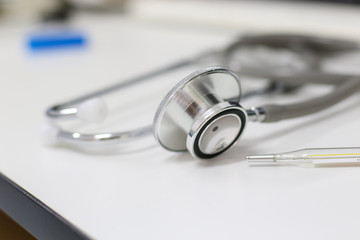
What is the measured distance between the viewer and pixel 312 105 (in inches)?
21.9

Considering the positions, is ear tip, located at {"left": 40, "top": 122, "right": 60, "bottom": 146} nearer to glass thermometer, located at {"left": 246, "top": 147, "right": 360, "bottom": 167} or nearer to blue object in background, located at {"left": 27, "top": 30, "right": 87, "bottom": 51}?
Answer: glass thermometer, located at {"left": 246, "top": 147, "right": 360, "bottom": 167}

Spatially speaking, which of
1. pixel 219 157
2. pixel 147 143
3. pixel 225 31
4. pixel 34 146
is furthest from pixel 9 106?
pixel 225 31

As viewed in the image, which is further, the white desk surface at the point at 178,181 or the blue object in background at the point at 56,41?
the blue object in background at the point at 56,41

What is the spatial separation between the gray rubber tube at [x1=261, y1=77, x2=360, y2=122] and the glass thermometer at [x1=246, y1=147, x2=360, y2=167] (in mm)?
60

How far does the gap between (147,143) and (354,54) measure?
1.87 ft

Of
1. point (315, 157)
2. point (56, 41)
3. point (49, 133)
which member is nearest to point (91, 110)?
point (49, 133)

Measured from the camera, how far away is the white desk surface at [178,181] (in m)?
0.39

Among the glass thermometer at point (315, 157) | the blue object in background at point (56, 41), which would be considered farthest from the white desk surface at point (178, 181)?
the blue object in background at point (56, 41)

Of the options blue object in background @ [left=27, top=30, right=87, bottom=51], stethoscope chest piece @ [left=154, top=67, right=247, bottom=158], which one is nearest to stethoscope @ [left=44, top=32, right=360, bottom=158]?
stethoscope chest piece @ [left=154, top=67, right=247, bottom=158]

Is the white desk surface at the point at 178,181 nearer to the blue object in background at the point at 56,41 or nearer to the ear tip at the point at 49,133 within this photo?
the ear tip at the point at 49,133

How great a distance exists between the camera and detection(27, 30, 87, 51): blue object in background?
1.08m

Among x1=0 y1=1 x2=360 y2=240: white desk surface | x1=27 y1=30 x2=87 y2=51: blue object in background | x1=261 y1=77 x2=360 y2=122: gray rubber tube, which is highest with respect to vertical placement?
x1=27 y1=30 x2=87 y2=51: blue object in background

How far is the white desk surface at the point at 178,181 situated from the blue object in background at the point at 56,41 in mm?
321

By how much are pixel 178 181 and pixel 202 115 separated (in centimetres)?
8
